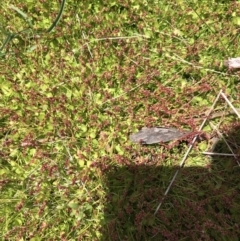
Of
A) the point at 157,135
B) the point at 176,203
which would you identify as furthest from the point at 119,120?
the point at 176,203

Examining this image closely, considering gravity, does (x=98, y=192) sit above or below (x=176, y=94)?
below

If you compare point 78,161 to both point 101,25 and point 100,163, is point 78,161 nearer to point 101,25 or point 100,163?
point 100,163

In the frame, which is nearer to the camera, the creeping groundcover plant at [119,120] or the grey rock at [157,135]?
the creeping groundcover plant at [119,120]

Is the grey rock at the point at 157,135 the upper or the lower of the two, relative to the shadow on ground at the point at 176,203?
upper

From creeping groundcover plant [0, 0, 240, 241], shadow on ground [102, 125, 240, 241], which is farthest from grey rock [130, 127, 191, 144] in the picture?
shadow on ground [102, 125, 240, 241]

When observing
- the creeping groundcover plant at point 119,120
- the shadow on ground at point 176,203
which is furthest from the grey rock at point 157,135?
the shadow on ground at point 176,203

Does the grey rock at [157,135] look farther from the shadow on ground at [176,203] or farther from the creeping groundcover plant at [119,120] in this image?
the shadow on ground at [176,203]

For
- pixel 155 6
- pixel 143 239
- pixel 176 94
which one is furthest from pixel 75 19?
pixel 143 239
